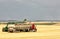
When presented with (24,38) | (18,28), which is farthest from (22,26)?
(24,38)

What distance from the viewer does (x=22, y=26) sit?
2200cm

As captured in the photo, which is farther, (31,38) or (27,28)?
(27,28)

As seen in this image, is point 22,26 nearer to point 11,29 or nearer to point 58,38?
point 11,29

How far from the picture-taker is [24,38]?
15.9m

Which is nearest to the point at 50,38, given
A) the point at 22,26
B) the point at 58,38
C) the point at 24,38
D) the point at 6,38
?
the point at 58,38

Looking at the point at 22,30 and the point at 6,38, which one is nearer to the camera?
the point at 6,38

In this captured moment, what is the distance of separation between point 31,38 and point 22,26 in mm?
6342

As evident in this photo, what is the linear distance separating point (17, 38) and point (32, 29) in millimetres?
7295

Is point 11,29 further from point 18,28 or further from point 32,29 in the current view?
point 32,29

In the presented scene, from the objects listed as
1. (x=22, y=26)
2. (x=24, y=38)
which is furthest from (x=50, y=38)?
(x=22, y=26)

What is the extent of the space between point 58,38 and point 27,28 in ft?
24.0

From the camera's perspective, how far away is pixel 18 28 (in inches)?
875

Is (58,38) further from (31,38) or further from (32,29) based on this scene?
(32,29)

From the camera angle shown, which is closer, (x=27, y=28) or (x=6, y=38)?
(x=6, y=38)
